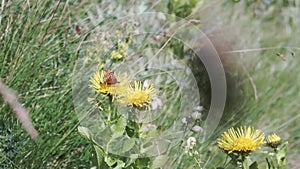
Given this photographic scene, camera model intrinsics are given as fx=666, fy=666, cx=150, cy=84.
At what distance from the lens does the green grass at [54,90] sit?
199 cm

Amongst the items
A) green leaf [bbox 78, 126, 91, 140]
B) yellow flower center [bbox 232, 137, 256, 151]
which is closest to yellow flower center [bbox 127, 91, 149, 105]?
green leaf [bbox 78, 126, 91, 140]

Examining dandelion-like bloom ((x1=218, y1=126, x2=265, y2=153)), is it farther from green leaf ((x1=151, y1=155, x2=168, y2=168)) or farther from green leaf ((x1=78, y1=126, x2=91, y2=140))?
green leaf ((x1=78, y1=126, x2=91, y2=140))

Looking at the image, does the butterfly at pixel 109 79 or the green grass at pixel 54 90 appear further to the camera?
the green grass at pixel 54 90

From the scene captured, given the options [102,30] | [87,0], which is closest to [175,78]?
[102,30]

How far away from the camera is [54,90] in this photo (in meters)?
2.24

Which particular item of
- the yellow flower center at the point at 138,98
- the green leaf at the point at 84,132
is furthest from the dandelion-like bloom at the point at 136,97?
the green leaf at the point at 84,132

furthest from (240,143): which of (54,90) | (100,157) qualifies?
(54,90)

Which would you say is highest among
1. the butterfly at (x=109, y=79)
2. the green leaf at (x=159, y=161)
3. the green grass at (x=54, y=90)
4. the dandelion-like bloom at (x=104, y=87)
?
Answer: the butterfly at (x=109, y=79)

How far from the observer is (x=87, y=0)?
2.83 meters

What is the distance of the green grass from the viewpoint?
6.53ft

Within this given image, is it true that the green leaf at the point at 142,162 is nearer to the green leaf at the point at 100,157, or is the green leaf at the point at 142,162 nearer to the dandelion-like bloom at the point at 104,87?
the green leaf at the point at 100,157

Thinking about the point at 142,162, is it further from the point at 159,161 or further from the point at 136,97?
the point at 136,97

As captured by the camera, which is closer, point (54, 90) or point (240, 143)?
point (240, 143)

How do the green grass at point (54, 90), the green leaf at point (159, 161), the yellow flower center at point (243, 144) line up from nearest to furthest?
the yellow flower center at point (243, 144) → the green leaf at point (159, 161) → the green grass at point (54, 90)
